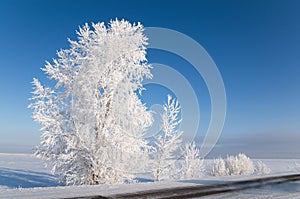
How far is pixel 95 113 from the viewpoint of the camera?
1223cm

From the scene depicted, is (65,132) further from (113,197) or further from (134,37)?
(113,197)

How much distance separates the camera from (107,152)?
12.1 metres

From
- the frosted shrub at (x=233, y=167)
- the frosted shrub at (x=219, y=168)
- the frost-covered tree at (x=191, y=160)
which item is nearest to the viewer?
the frost-covered tree at (x=191, y=160)

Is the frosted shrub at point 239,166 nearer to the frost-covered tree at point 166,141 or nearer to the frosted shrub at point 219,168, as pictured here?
the frosted shrub at point 219,168

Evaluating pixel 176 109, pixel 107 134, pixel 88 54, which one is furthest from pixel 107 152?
pixel 176 109

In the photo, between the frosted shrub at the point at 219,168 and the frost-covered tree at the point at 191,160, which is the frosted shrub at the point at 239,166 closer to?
the frosted shrub at the point at 219,168

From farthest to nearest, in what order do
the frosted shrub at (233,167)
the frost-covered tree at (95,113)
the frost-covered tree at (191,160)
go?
the frosted shrub at (233,167)
the frost-covered tree at (191,160)
the frost-covered tree at (95,113)

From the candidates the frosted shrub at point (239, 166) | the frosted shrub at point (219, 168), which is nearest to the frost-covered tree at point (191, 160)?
the frosted shrub at point (219, 168)

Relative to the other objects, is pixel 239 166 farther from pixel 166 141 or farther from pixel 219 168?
pixel 166 141

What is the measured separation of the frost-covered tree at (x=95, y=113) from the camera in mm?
12148

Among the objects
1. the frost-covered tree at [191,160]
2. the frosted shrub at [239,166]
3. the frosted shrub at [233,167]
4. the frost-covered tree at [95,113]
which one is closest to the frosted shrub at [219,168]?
the frosted shrub at [233,167]

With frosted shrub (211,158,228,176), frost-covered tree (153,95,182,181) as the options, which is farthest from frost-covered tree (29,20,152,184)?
frosted shrub (211,158,228,176)

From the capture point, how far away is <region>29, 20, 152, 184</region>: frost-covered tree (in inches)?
478

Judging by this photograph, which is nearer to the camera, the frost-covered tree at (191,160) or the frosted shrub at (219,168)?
the frost-covered tree at (191,160)
